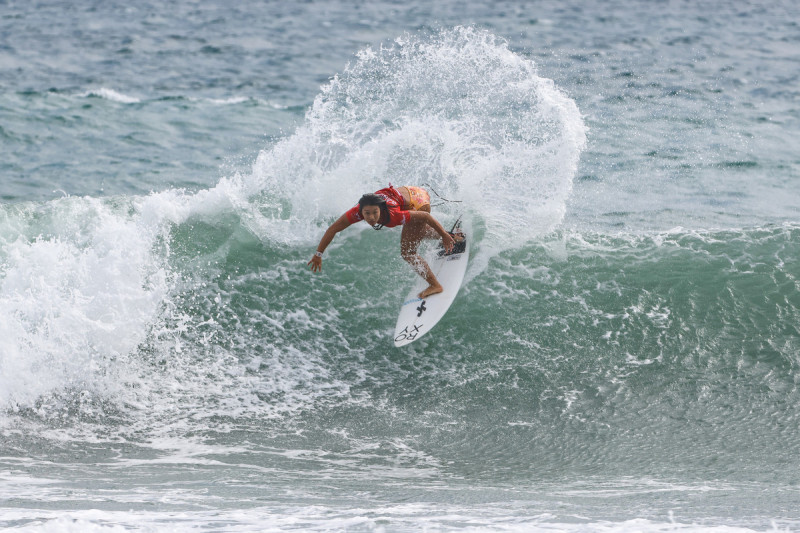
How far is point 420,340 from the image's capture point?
356 inches

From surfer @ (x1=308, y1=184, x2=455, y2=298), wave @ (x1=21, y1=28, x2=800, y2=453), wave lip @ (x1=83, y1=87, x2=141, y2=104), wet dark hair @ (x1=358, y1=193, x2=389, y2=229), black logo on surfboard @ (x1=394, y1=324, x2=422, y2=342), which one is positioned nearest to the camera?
wet dark hair @ (x1=358, y1=193, x2=389, y2=229)

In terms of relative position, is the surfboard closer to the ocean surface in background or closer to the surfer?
the surfer

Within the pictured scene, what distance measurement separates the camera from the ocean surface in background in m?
6.30

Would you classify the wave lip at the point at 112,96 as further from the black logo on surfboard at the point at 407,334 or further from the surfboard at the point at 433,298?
the black logo on surfboard at the point at 407,334

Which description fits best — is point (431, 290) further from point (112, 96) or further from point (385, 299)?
point (112, 96)

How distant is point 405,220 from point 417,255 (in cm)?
66

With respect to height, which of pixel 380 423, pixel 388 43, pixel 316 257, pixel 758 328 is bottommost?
pixel 380 423

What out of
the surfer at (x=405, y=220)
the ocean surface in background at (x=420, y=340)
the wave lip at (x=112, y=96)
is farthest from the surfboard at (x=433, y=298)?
the wave lip at (x=112, y=96)

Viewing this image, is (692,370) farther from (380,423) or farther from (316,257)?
(316,257)

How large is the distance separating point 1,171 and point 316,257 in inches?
335

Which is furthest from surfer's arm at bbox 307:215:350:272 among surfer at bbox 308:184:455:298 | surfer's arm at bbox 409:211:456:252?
surfer's arm at bbox 409:211:456:252

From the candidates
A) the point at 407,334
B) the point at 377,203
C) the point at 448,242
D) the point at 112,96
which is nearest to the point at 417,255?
the point at 448,242

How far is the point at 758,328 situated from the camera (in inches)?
357

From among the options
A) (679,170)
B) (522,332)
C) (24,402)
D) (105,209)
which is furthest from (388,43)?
(24,402)
